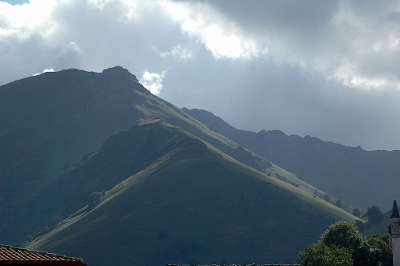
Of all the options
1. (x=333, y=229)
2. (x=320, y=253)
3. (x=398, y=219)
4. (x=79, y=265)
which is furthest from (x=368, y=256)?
(x=79, y=265)

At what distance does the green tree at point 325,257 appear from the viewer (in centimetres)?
12675

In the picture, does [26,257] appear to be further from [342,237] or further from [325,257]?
[342,237]

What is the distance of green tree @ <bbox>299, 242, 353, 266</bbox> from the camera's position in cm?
12675

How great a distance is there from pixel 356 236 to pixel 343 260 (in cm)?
2613

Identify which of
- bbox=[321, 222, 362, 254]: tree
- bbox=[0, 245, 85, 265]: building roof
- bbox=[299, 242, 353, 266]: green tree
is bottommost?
bbox=[0, 245, 85, 265]: building roof

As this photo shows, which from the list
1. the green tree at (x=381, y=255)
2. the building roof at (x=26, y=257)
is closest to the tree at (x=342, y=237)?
the green tree at (x=381, y=255)

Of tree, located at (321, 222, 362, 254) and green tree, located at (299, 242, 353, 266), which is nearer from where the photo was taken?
green tree, located at (299, 242, 353, 266)

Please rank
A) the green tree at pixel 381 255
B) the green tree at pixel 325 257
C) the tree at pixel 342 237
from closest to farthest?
the green tree at pixel 325 257 → the green tree at pixel 381 255 → the tree at pixel 342 237

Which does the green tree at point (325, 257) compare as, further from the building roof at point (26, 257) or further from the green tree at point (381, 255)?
the building roof at point (26, 257)

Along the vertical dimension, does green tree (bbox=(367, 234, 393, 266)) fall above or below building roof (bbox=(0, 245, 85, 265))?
above

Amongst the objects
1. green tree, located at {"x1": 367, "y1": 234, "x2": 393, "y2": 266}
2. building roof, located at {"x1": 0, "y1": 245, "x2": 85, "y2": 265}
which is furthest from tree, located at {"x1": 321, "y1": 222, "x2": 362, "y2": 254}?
building roof, located at {"x1": 0, "y1": 245, "x2": 85, "y2": 265}

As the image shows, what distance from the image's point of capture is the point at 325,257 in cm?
13450

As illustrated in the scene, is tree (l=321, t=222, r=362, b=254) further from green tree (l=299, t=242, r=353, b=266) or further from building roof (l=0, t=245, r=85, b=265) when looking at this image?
building roof (l=0, t=245, r=85, b=265)

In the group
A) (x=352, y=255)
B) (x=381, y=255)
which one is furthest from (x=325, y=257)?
(x=381, y=255)
